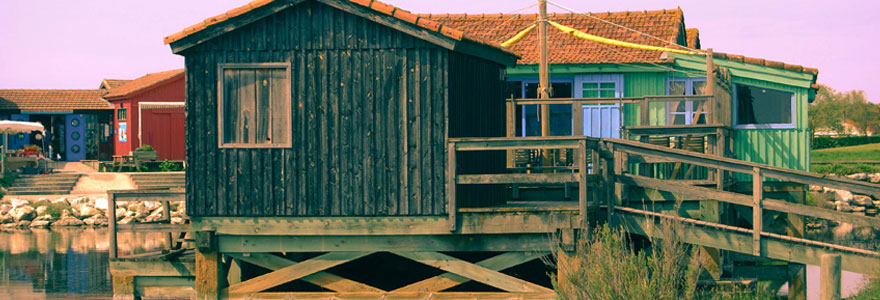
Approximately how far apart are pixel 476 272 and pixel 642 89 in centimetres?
968

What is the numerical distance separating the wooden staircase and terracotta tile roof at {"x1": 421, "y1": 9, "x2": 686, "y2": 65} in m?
16.3

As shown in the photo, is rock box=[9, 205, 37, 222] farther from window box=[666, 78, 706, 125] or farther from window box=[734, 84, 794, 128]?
window box=[734, 84, 794, 128]

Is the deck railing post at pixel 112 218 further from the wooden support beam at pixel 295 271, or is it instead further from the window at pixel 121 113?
the window at pixel 121 113

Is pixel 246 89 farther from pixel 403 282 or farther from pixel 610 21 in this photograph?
pixel 610 21

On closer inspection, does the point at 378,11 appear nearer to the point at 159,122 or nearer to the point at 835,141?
the point at 159,122

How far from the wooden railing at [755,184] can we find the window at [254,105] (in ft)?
13.9

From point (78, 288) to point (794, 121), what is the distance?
14061 millimetres

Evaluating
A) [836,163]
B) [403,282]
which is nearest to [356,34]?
[403,282]

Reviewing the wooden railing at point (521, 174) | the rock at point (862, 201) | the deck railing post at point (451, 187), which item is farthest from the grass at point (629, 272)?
the rock at point (862, 201)

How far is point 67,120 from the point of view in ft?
145

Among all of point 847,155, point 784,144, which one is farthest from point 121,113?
point 847,155

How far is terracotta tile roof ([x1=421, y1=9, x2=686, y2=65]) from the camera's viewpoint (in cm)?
2136

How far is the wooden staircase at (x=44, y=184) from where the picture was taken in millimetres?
33625

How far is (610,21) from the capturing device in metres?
24.2
